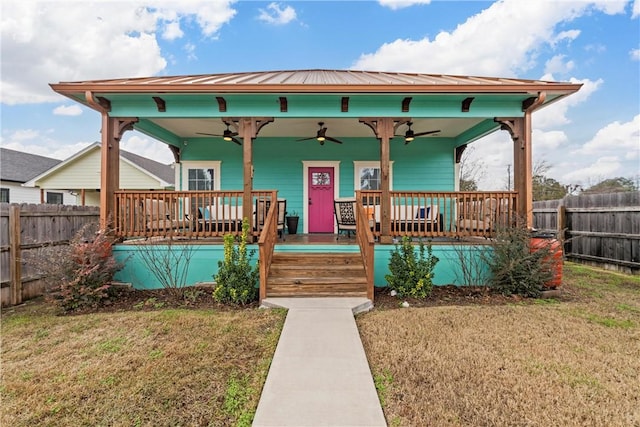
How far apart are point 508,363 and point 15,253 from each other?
686 centimetres

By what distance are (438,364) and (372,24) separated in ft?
47.9

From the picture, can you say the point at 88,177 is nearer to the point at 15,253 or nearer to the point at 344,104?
the point at 15,253

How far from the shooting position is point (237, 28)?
1384cm

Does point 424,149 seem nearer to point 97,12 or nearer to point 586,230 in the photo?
point 586,230

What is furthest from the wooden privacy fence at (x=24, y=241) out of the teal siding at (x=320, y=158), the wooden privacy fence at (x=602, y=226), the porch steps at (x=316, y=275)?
the wooden privacy fence at (x=602, y=226)

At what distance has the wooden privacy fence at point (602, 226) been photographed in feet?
22.2

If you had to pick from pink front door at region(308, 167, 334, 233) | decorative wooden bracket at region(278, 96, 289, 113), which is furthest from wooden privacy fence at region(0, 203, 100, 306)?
pink front door at region(308, 167, 334, 233)

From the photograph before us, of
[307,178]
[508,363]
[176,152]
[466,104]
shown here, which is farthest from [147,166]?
[508,363]

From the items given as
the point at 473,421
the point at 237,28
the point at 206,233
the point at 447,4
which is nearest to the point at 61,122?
the point at 237,28

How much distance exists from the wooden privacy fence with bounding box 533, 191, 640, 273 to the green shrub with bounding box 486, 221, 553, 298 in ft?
5.13

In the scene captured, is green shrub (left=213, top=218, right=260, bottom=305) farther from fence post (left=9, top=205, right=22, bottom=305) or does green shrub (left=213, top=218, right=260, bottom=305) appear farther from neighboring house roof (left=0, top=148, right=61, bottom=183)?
neighboring house roof (left=0, top=148, right=61, bottom=183)

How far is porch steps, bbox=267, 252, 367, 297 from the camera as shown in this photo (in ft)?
15.9

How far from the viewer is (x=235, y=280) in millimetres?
4801

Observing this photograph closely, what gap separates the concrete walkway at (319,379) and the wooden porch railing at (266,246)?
86 centimetres
